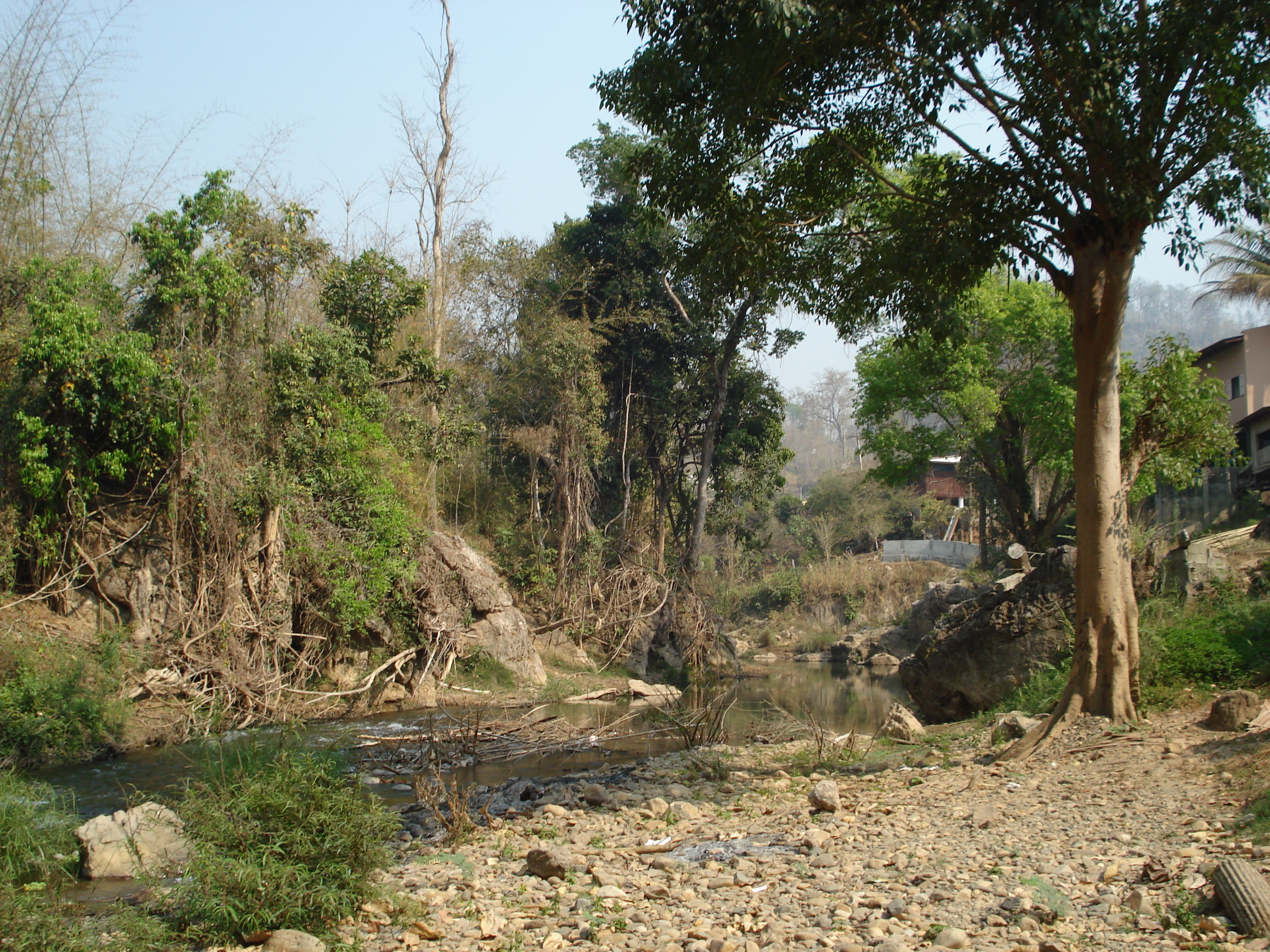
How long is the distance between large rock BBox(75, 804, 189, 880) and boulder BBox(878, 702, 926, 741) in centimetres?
790

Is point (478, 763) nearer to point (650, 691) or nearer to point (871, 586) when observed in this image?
point (650, 691)

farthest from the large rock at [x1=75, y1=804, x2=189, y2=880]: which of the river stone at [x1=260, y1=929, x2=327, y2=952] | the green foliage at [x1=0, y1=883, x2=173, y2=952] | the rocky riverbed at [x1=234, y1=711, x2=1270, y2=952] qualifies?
the river stone at [x1=260, y1=929, x2=327, y2=952]

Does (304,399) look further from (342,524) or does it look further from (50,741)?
(50,741)

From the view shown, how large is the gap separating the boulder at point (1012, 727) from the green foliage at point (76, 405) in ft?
40.6

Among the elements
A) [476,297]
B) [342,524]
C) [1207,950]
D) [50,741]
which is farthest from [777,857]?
[476,297]

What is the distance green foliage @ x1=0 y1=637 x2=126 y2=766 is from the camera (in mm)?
10273

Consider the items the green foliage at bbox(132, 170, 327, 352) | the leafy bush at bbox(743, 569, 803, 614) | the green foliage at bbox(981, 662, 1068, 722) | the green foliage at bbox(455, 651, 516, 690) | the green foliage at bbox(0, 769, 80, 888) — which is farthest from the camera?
the leafy bush at bbox(743, 569, 803, 614)

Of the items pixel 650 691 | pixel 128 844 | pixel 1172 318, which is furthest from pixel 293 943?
pixel 1172 318

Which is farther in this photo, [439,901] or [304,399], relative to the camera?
[304,399]

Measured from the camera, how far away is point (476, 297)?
1040 inches

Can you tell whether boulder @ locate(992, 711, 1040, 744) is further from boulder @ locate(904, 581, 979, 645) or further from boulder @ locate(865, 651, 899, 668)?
boulder @ locate(865, 651, 899, 668)

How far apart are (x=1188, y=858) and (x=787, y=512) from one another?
44.3 metres

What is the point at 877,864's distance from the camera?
5574mm

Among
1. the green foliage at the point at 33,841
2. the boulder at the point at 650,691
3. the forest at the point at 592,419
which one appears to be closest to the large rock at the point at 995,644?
the forest at the point at 592,419
